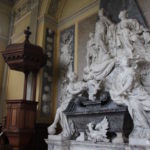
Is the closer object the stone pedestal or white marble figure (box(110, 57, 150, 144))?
white marble figure (box(110, 57, 150, 144))

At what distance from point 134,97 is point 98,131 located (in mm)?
762

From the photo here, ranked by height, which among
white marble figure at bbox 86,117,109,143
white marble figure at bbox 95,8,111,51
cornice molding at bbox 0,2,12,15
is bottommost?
white marble figure at bbox 86,117,109,143

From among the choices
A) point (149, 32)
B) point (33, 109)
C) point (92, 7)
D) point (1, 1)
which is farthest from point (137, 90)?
point (1, 1)

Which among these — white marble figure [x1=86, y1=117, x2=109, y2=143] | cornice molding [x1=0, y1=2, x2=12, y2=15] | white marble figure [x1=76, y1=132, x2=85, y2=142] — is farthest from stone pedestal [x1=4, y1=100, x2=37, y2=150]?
cornice molding [x1=0, y1=2, x2=12, y2=15]

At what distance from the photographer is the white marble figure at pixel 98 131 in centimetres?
322

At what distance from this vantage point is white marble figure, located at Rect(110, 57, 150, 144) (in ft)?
9.34

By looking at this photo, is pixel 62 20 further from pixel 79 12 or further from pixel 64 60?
pixel 64 60

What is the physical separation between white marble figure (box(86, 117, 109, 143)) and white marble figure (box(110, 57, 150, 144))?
1.37ft

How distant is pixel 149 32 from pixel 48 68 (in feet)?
9.06

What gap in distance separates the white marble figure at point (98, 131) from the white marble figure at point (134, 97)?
1.37 feet

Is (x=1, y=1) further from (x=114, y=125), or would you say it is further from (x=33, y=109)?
(x=114, y=125)

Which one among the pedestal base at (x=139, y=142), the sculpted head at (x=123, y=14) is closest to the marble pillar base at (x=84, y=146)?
the pedestal base at (x=139, y=142)

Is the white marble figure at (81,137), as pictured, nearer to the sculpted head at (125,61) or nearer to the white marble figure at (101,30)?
the sculpted head at (125,61)

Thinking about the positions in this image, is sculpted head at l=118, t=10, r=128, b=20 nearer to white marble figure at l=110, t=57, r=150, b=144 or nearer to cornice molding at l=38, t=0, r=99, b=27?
white marble figure at l=110, t=57, r=150, b=144
